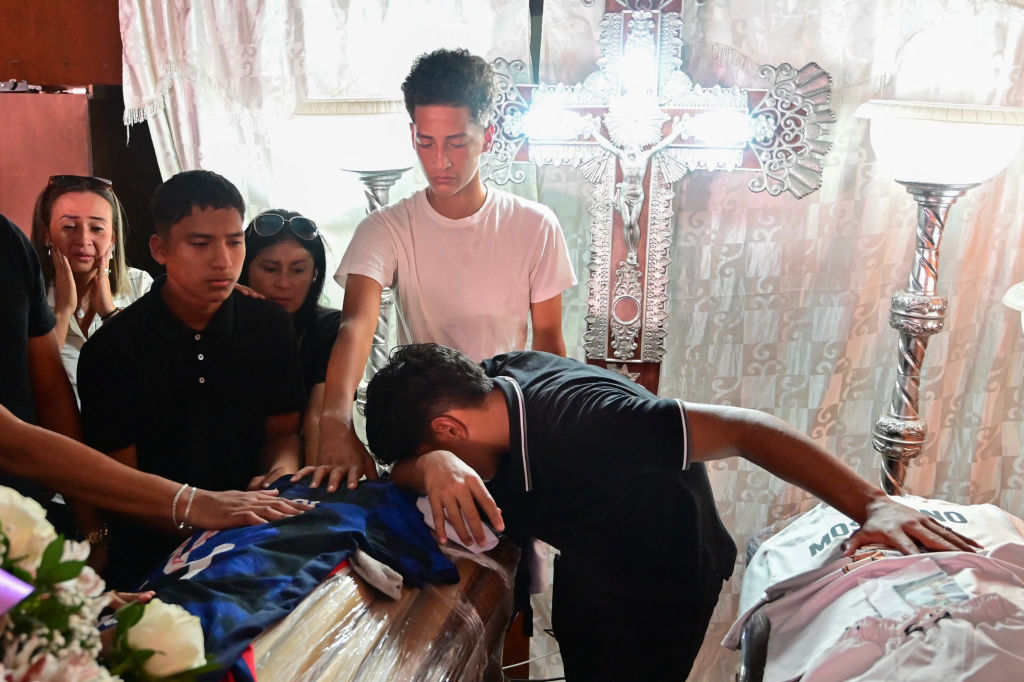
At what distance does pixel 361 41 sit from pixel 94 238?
43.0 inches

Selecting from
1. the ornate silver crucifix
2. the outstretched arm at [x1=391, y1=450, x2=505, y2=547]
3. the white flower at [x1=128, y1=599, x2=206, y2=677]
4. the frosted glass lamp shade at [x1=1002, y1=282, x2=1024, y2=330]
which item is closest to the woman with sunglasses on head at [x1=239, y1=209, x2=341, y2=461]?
the ornate silver crucifix

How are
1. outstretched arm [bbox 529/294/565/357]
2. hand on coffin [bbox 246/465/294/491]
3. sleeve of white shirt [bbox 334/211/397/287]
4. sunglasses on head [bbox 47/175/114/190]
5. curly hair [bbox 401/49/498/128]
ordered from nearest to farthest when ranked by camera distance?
hand on coffin [bbox 246/465/294/491]
curly hair [bbox 401/49/498/128]
sleeve of white shirt [bbox 334/211/397/287]
outstretched arm [bbox 529/294/565/357]
sunglasses on head [bbox 47/175/114/190]

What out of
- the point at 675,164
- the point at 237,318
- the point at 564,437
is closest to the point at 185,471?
the point at 237,318

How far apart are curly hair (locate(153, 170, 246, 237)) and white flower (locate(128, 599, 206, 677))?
1.20 meters

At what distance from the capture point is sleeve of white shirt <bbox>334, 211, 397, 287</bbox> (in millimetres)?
2215

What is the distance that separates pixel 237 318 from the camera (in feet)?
6.31

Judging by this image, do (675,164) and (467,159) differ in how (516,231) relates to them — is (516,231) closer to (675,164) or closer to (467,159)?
(467,159)

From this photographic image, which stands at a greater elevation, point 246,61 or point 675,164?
point 246,61

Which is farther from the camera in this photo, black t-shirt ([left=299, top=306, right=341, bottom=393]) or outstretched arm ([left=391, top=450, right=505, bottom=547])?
black t-shirt ([left=299, top=306, right=341, bottom=393])

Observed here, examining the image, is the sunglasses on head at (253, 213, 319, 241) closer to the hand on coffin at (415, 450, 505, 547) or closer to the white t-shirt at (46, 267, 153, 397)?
the white t-shirt at (46, 267, 153, 397)

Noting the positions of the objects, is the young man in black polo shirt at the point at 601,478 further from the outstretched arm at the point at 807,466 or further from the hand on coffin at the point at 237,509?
the hand on coffin at the point at 237,509

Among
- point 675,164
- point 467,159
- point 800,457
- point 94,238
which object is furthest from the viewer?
point 675,164

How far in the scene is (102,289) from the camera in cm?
250

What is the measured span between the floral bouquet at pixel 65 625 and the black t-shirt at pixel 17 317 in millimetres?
1021
